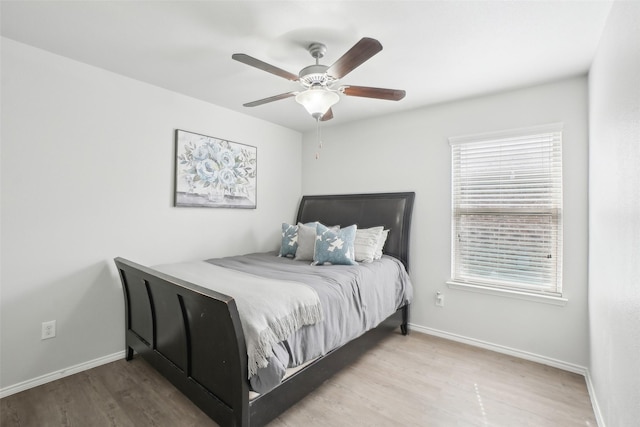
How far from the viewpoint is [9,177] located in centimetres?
203

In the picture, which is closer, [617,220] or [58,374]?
[617,220]

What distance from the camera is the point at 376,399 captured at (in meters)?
1.99

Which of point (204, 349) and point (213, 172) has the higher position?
point (213, 172)

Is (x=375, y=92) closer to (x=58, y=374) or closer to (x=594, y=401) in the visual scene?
(x=594, y=401)

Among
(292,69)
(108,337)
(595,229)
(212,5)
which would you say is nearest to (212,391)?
(108,337)

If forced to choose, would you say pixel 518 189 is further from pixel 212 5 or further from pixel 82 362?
pixel 82 362

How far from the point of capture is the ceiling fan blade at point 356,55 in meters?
1.49

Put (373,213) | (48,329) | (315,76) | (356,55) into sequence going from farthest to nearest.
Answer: (373,213) < (48,329) < (315,76) < (356,55)

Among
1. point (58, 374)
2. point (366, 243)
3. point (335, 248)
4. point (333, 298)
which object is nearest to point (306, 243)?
point (335, 248)

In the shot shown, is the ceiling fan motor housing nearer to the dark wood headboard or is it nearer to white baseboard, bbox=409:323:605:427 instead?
the dark wood headboard

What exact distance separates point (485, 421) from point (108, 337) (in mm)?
2868

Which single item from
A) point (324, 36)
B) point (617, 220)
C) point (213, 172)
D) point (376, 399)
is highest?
point (324, 36)

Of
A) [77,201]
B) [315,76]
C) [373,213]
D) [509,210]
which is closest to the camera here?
[315,76]

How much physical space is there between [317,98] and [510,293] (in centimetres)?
238
